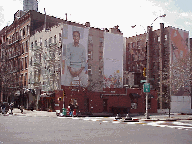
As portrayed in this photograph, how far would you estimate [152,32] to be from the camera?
217 ft

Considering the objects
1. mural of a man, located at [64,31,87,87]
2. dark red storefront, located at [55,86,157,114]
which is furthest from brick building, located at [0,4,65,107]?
dark red storefront, located at [55,86,157,114]

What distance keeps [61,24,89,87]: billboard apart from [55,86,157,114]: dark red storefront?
2116 mm

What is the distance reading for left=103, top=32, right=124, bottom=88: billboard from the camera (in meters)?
50.9

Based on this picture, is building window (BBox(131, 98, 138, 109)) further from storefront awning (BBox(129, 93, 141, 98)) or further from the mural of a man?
the mural of a man

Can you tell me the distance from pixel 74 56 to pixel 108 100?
9192 mm

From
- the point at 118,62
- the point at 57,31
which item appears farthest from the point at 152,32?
the point at 57,31

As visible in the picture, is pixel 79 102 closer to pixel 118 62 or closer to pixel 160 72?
pixel 118 62

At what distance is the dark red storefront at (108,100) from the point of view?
139 ft

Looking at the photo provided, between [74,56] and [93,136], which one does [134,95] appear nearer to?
[74,56]

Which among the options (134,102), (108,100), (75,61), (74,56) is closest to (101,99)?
(108,100)

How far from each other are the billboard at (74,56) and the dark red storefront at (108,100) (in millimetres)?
2116

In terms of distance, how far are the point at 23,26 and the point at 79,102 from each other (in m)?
22.1

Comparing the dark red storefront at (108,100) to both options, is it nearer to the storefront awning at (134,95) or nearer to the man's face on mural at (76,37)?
the storefront awning at (134,95)

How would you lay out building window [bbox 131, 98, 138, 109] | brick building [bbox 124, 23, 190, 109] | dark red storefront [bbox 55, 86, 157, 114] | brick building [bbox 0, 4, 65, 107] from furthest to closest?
brick building [bbox 124, 23, 190, 109] → brick building [bbox 0, 4, 65, 107] → building window [bbox 131, 98, 138, 109] → dark red storefront [bbox 55, 86, 157, 114]
